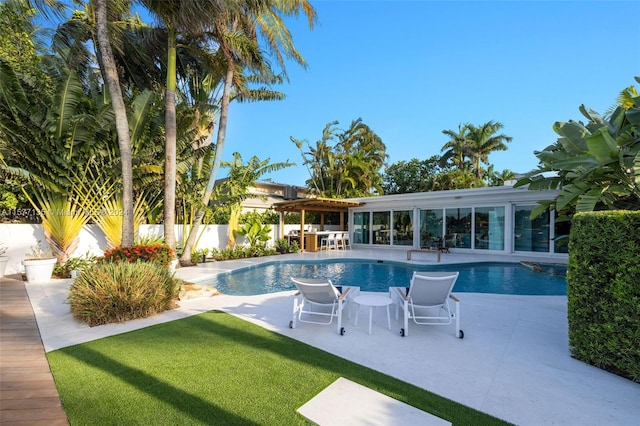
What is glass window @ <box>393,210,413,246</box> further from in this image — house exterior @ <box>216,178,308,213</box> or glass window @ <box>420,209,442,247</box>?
house exterior @ <box>216,178,308,213</box>

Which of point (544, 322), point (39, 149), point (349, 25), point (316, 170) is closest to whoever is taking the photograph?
point (544, 322)

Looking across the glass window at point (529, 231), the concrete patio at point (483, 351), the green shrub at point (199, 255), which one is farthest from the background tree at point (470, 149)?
the concrete patio at point (483, 351)

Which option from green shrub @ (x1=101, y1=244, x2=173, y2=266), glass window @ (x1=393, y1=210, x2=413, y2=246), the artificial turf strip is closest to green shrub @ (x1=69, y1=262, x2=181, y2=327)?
the artificial turf strip

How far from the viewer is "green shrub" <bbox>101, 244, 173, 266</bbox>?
283 inches

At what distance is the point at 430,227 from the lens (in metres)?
17.3

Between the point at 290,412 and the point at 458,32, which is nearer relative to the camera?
the point at 290,412

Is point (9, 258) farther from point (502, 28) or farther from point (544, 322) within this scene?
point (502, 28)

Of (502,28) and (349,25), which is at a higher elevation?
(349,25)

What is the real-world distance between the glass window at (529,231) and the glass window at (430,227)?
353 cm

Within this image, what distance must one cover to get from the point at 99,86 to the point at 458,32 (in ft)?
44.7

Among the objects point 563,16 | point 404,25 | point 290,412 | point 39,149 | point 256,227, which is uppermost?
point 404,25

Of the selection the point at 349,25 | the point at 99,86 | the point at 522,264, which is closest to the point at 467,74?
the point at 349,25

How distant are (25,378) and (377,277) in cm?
909

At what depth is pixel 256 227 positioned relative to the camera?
50.8 ft
